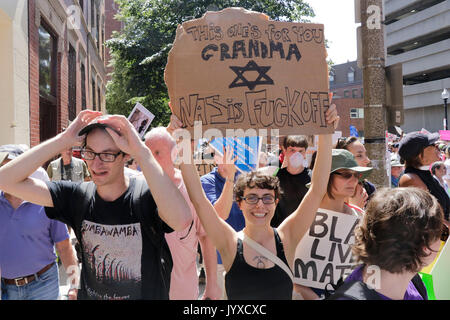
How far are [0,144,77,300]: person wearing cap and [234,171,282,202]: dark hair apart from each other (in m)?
1.35

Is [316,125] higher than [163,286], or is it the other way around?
[316,125]

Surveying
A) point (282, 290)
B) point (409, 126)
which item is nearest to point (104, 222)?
point (282, 290)

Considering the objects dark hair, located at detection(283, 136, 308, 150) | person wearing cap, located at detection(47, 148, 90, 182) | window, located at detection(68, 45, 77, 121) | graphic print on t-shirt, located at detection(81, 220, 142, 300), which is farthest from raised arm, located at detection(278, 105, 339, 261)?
window, located at detection(68, 45, 77, 121)

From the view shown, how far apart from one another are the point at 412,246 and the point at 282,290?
2.45ft

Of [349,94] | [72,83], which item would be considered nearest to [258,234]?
[72,83]

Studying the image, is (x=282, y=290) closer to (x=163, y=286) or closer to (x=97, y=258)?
(x=163, y=286)

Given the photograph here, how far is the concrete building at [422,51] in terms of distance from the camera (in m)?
35.9

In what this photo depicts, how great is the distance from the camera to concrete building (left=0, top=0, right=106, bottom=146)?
6695 mm

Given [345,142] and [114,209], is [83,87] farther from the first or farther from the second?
[114,209]

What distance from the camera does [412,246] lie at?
1.57m

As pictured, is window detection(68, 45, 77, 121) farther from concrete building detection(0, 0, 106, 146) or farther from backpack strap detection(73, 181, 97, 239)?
backpack strap detection(73, 181, 97, 239)

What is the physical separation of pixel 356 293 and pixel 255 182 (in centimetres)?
93

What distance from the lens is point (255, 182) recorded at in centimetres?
226

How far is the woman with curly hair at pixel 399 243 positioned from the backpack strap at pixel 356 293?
2cm
